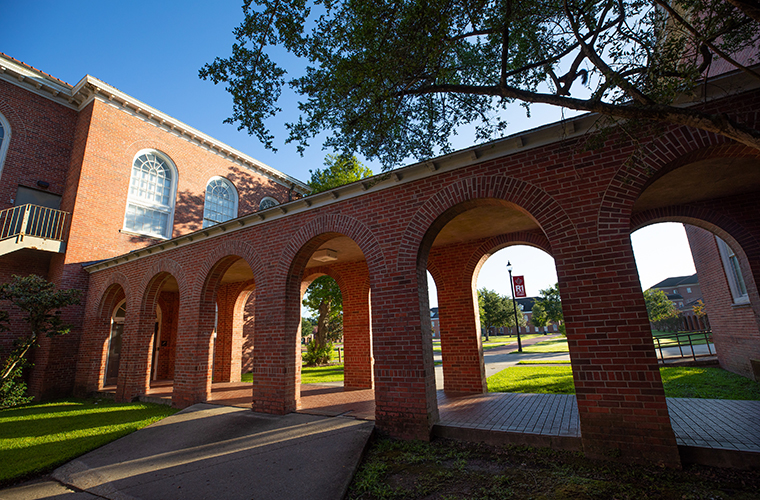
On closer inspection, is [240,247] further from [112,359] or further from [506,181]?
[112,359]

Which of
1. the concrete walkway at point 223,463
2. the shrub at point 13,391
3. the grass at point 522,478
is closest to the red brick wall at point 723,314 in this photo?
the grass at point 522,478

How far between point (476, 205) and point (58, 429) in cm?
996

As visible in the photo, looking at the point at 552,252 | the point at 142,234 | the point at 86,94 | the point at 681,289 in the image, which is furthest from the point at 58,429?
the point at 681,289

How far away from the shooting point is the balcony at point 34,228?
1152 cm

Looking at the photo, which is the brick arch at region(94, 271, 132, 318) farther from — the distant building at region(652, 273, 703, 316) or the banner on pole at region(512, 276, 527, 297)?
the distant building at region(652, 273, 703, 316)

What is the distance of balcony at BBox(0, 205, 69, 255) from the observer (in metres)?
11.5

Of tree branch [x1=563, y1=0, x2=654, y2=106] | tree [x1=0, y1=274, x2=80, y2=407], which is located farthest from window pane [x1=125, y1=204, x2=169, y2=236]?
tree branch [x1=563, y1=0, x2=654, y2=106]

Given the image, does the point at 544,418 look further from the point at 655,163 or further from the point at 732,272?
the point at 732,272

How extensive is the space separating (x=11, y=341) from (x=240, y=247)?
34.2 feet

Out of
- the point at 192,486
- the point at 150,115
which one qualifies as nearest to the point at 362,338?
the point at 192,486

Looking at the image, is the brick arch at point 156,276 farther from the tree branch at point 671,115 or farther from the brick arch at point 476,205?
the tree branch at point 671,115

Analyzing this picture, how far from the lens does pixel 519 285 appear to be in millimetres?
18312

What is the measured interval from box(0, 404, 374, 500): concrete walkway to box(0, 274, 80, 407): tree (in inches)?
295

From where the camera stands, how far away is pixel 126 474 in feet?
16.5
